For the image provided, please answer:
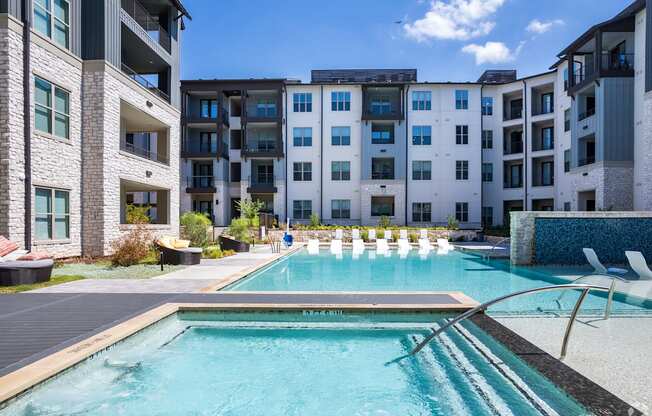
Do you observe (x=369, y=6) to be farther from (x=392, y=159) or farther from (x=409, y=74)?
(x=409, y=74)

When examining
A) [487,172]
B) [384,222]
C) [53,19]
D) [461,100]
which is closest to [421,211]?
[384,222]

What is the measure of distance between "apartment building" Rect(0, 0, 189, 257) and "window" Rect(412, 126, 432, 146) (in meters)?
20.7

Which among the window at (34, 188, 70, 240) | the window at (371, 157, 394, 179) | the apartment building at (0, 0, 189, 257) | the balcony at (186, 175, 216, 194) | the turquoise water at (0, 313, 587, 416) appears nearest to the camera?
the turquoise water at (0, 313, 587, 416)

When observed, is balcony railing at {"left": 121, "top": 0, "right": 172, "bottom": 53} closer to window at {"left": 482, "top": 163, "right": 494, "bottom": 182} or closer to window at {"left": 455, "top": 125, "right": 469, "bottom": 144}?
window at {"left": 455, "top": 125, "right": 469, "bottom": 144}

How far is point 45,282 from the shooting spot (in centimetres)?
924

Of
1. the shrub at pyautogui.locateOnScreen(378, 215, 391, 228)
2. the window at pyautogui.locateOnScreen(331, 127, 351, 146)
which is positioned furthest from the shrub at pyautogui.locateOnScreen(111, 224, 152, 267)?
the window at pyautogui.locateOnScreen(331, 127, 351, 146)

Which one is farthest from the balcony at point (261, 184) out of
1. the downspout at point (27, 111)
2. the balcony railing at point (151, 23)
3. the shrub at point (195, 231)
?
the downspout at point (27, 111)

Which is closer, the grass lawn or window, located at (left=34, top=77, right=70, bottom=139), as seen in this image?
the grass lawn

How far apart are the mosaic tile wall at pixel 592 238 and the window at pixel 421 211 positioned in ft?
57.8

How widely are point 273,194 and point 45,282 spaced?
2304 centimetres

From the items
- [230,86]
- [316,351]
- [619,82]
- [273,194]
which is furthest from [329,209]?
[316,351]

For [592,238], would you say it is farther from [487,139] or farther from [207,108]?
[207,108]

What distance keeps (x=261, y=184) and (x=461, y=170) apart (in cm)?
1727

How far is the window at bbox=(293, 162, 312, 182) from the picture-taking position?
31.9m
